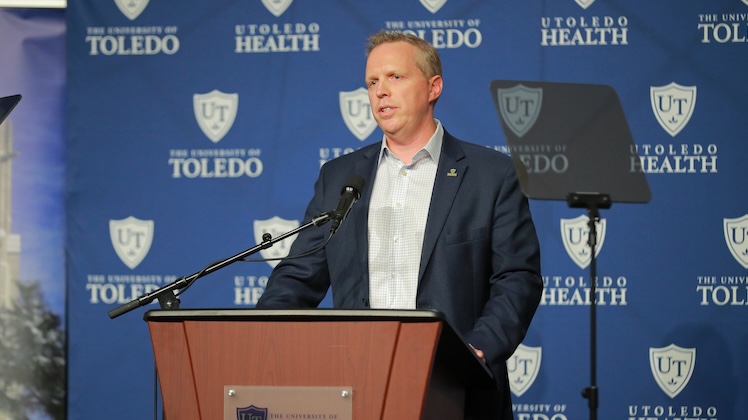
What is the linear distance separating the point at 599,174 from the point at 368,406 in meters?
0.93

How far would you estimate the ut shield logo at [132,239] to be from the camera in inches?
200

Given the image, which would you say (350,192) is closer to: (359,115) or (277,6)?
(359,115)

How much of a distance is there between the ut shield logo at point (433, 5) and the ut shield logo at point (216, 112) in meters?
1.14

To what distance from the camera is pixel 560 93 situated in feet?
8.58

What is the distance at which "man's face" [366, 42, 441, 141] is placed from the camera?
3.32 meters

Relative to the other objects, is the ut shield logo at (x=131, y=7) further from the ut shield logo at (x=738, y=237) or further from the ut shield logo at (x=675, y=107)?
the ut shield logo at (x=738, y=237)

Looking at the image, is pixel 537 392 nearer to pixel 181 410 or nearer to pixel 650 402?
pixel 650 402

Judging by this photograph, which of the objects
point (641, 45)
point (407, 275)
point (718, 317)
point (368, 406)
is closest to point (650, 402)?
point (718, 317)

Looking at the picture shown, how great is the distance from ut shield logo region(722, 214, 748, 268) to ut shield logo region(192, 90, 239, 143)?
2.65m

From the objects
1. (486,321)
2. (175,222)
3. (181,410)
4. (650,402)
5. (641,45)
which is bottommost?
(650,402)

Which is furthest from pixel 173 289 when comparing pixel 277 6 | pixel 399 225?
pixel 277 6

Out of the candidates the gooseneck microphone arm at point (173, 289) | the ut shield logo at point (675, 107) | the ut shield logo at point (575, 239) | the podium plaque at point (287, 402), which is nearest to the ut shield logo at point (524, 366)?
the ut shield logo at point (575, 239)

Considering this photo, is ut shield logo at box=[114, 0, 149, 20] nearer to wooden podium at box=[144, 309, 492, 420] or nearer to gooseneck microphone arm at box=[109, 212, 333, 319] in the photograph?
gooseneck microphone arm at box=[109, 212, 333, 319]

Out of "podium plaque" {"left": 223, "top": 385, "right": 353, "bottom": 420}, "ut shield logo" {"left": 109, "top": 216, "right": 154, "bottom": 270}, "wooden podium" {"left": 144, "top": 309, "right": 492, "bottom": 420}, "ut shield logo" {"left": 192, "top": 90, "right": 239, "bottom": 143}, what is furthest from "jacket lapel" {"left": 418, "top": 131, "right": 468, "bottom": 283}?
"ut shield logo" {"left": 109, "top": 216, "right": 154, "bottom": 270}
